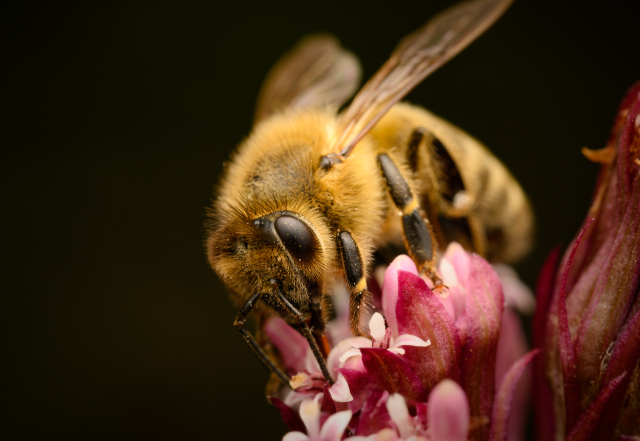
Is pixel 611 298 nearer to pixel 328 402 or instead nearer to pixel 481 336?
pixel 481 336

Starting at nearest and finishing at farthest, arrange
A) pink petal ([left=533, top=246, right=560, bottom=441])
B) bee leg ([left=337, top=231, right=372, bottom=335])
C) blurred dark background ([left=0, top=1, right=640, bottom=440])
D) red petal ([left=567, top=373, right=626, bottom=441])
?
1. red petal ([left=567, top=373, right=626, bottom=441])
2. bee leg ([left=337, top=231, right=372, bottom=335])
3. pink petal ([left=533, top=246, right=560, bottom=441])
4. blurred dark background ([left=0, top=1, right=640, bottom=440])

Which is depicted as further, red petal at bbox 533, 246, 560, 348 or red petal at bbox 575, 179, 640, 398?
red petal at bbox 533, 246, 560, 348

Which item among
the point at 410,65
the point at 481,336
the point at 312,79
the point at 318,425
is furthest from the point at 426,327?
the point at 312,79

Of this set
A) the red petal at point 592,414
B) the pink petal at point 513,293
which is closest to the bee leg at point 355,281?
the red petal at point 592,414

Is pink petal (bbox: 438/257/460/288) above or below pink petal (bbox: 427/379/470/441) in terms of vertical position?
above

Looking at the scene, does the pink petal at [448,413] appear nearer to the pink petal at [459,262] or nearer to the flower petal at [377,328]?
the flower petal at [377,328]

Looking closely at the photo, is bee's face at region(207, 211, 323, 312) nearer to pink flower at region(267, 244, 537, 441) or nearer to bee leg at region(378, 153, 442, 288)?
pink flower at region(267, 244, 537, 441)

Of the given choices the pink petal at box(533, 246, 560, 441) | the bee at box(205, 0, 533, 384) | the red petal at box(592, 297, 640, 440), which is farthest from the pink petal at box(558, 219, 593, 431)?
the bee at box(205, 0, 533, 384)
